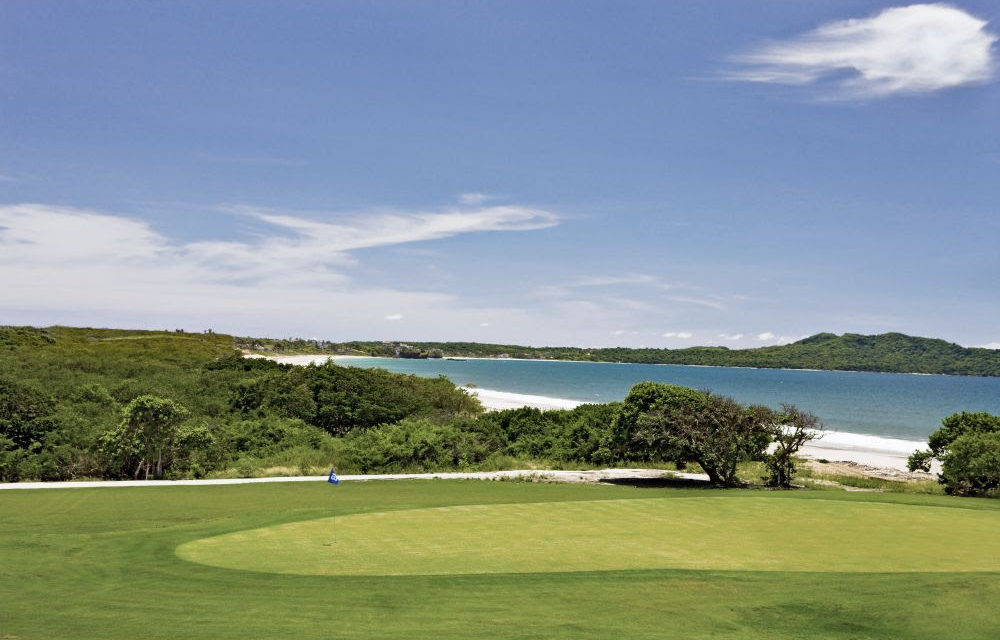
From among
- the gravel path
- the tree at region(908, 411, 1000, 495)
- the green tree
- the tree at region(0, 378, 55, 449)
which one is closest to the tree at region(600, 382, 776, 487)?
the gravel path

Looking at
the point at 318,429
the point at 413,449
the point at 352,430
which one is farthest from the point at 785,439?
the point at 318,429

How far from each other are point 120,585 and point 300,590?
298cm

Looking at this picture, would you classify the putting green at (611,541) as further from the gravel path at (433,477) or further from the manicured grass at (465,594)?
the gravel path at (433,477)

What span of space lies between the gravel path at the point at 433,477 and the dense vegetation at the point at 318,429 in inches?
48.8

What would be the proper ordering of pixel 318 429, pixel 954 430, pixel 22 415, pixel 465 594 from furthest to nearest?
pixel 318 429 → pixel 954 430 → pixel 22 415 → pixel 465 594

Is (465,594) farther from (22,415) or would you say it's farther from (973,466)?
(22,415)

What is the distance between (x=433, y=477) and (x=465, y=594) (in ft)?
57.6

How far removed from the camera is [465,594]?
1120cm

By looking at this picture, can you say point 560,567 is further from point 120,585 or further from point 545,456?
point 545,456

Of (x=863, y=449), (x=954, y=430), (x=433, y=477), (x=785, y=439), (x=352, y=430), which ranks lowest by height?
(x=863, y=449)

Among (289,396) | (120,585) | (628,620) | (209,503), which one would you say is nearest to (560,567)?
(628,620)

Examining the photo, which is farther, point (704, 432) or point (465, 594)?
point (704, 432)

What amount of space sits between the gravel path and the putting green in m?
9.63

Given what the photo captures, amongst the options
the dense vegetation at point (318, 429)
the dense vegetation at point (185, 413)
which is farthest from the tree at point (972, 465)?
the dense vegetation at point (185, 413)
